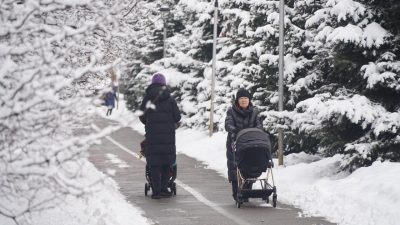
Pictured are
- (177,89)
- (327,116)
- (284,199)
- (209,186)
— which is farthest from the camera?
(177,89)

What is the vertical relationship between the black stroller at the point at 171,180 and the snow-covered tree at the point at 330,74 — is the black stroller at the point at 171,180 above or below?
below

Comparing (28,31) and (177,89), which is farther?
(177,89)

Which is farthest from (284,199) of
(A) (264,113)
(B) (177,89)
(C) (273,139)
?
(B) (177,89)

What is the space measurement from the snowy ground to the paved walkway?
0.29 m

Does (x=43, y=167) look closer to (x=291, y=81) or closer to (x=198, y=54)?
(x=291, y=81)

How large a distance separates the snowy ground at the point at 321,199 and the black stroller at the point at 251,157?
2.63 ft

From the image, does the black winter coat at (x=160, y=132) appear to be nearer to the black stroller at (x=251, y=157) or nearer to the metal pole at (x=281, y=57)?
the black stroller at (x=251, y=157)

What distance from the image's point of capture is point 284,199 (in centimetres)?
1210

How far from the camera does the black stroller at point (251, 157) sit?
1107 cm

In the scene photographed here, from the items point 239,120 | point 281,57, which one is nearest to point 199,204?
point 239,120

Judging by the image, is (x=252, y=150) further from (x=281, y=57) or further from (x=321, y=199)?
(x=281, y=57)

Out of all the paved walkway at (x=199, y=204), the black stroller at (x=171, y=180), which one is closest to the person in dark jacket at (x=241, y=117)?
the paved walkway at (x=199, y=204)

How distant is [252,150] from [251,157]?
132 millimetres

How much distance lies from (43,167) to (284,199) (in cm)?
732
